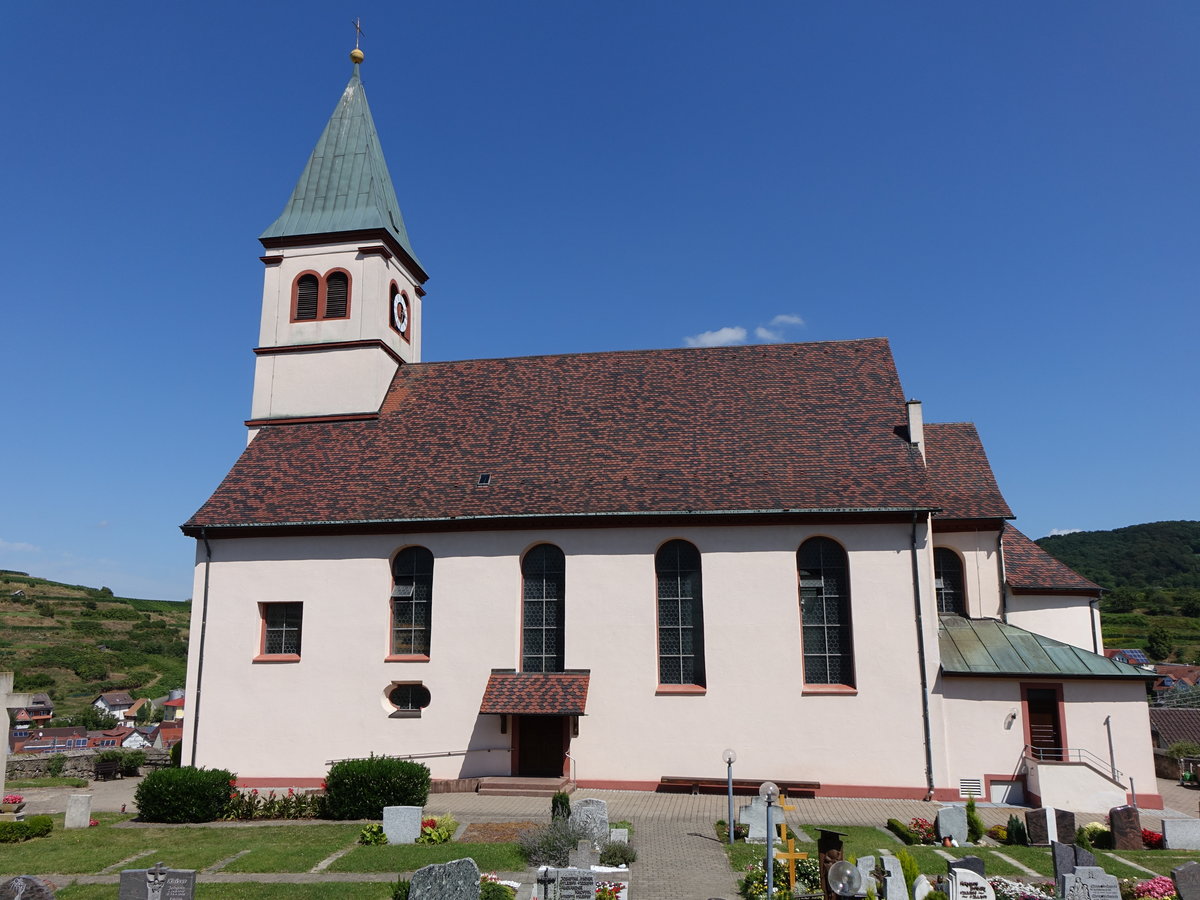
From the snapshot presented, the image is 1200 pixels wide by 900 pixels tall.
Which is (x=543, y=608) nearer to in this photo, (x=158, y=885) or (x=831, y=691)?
(x=831, y=691)

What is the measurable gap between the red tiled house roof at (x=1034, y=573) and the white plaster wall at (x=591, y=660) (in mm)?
6821

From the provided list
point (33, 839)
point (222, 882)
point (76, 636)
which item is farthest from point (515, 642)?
point (76, 636)

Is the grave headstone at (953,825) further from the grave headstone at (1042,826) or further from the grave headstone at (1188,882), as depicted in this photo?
the grave headstone at (1188,882)

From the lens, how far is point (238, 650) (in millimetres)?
25062

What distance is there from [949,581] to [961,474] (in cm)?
366

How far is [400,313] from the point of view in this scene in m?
31.6

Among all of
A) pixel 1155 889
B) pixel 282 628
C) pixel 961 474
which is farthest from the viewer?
pixel 961 474

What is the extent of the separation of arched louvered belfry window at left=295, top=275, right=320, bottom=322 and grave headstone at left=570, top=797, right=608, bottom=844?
2022cm

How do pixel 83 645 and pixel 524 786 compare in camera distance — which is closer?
pixel 524 786

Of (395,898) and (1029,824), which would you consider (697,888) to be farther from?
(1029,824)

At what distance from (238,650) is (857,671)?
17.8m

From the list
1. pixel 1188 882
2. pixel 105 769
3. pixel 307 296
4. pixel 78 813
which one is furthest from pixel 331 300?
pixel 1188 882

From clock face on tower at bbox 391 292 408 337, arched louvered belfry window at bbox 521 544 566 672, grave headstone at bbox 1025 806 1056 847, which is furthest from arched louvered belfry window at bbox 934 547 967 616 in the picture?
clock face on tower at bbox 391 292 408 337

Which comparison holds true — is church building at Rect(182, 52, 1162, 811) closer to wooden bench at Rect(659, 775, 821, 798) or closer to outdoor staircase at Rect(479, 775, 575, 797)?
wooden bench at Rect(659, 775, 821, 798)
